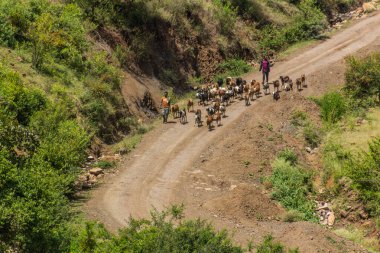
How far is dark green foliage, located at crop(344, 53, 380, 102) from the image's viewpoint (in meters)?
36.1

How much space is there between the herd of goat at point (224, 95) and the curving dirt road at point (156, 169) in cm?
49

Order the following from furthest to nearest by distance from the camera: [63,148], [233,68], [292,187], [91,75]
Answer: [233,68] → [91,75] → [292,187] → [63,148]

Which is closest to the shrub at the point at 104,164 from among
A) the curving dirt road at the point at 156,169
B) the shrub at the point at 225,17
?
the curving dirt road at the point at 156,169

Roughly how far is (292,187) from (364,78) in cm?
1373

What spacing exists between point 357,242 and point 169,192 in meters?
7.57

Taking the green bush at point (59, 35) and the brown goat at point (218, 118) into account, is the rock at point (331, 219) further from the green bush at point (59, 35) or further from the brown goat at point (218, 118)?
the green bush at point (59, 35)

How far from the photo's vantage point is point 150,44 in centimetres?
3838

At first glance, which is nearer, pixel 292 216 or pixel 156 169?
pixel 292 216

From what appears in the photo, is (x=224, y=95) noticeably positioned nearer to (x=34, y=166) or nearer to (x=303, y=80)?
(x=303, y=80)

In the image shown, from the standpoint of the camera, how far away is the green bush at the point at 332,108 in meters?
33.4

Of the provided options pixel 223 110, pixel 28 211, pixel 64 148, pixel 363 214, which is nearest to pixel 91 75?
pixel 223 110

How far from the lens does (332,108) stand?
3378cm

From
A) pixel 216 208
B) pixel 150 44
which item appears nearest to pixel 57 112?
pixel 216 208

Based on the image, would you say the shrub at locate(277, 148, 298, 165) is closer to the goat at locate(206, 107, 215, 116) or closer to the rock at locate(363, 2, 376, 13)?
the goat at locate(206, 107, 215, 116)
